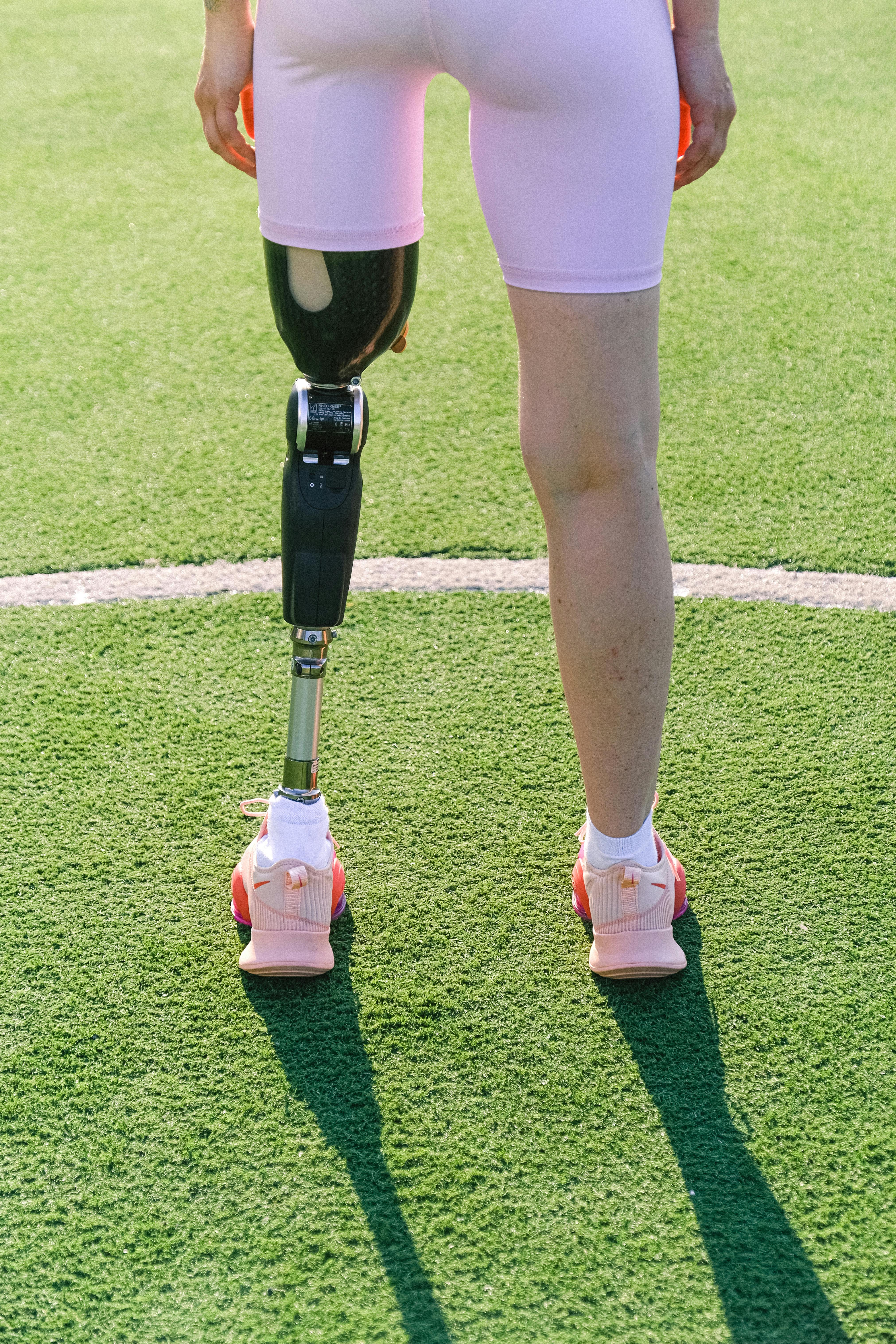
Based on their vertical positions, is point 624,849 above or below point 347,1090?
above

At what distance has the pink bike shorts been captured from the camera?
1211mm

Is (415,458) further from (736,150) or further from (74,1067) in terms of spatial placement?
(736,150)

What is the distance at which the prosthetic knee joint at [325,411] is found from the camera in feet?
4.68

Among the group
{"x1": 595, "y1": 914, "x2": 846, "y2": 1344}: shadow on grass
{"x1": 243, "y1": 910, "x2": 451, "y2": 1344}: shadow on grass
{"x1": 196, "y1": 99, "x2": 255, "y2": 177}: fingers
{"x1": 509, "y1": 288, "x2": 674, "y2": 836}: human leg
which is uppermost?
{"x1": 196, "y1": 99, "x2": 255, "y2": 177}: fingers

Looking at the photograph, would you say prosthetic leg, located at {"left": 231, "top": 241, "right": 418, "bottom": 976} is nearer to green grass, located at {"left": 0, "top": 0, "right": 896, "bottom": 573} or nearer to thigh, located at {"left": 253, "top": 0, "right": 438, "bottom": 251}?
thigh, located at {"left": 253, "top": 0, "right": 438, "bottom": 251}

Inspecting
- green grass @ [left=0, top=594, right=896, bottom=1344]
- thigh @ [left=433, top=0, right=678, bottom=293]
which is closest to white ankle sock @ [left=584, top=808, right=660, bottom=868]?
green grass @ [left=0, top=594, right=896, bottom=1344]

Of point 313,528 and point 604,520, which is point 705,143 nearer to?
point 604,520

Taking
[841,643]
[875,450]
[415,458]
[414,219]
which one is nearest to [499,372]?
[415,458]

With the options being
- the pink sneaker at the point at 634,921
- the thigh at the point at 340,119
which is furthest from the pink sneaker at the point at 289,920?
the thigh at the point at 340,119

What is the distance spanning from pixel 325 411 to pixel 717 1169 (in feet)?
3.11

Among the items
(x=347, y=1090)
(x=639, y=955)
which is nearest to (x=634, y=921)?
(x=639, y=955)

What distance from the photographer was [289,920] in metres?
1.57

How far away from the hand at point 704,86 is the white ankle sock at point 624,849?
74 cm

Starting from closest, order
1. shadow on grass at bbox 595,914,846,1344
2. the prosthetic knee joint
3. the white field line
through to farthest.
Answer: shadow on grass at bbox 595,914,846,1344 < the prosthetic knee joint < the white field line
